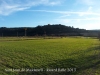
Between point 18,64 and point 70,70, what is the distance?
394 cm

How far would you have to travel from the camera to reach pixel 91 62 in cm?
1688

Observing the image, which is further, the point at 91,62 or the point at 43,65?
the point at 91,62

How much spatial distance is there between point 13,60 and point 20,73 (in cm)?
314

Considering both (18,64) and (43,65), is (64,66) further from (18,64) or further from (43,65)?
(18,64)

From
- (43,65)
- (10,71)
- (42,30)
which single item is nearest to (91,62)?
(43,65)

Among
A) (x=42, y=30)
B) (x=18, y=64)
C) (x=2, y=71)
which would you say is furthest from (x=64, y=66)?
(x=42, y=30)

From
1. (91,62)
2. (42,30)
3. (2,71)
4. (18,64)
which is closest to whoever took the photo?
(2,71)

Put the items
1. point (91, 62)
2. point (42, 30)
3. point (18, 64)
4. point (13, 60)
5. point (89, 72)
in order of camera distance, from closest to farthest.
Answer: point (89, 72) < point (18, 64) < point (13, 60) < point (91, 62) < point (42, 30)

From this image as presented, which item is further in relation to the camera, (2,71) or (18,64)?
(18,64)

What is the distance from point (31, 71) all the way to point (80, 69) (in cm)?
372

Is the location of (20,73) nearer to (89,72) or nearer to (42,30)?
(89,72)

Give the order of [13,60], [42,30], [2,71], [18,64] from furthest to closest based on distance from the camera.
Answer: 1. [42,30]
2. [13,60]
3. [18,64]
4. [2,71]

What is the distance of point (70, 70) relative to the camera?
14.0 metres

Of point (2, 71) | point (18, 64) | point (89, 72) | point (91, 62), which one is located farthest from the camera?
point (91, 62)
